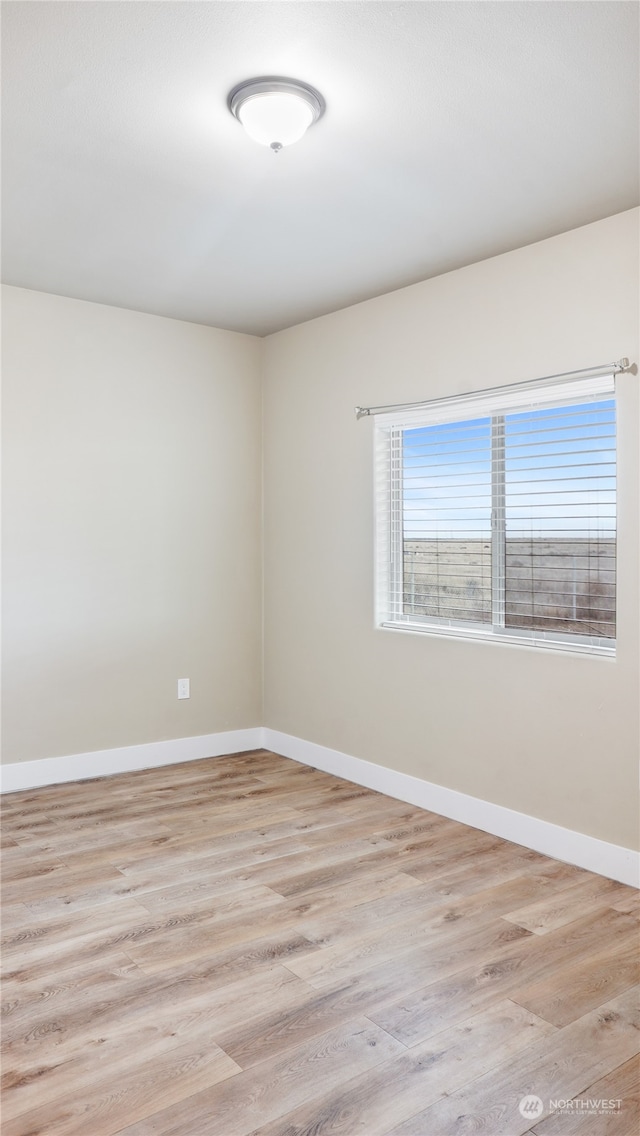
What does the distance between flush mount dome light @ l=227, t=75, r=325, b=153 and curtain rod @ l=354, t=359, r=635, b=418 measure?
1.41m

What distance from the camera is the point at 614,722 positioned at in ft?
9.79

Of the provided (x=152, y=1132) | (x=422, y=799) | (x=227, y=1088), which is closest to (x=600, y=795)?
(x=422, y=799)

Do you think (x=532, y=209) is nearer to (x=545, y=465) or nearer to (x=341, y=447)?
(x=545, y=465)

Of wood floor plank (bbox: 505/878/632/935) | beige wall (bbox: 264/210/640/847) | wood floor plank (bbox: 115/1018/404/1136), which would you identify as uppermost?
beige wall (bbox: 264/210/640/847)

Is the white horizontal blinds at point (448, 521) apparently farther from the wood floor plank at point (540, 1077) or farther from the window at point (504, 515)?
the wood floor plank at point (540, 1077)

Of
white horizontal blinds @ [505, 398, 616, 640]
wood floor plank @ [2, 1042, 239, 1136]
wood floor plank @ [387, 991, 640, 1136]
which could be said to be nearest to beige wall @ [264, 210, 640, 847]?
white horizontal blinds @ [505, 398, 616, 640]

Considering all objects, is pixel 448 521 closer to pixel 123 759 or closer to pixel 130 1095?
pixel 123 759

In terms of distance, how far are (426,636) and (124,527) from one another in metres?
1.82

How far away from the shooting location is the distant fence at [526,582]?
3.11 m

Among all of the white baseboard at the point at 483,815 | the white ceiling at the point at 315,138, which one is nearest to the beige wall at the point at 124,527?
the white ceiling at the point at 315,138

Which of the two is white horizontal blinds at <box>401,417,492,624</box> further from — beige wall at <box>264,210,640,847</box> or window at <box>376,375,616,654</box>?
beige wall at <box>264,210,640,847</box>

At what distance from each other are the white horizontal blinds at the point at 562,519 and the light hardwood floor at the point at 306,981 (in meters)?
1.02

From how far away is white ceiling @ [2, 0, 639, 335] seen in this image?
1955 mm

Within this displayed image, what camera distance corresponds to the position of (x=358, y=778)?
4.19m
